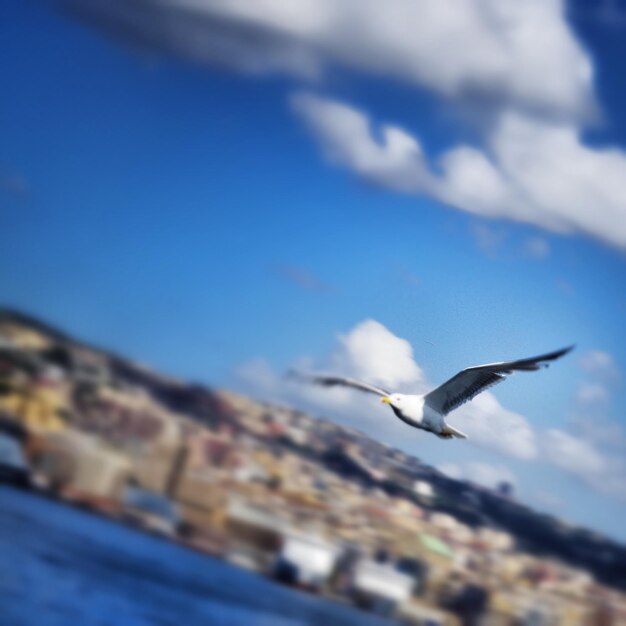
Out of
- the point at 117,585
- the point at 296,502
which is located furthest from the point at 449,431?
the point at 117,585

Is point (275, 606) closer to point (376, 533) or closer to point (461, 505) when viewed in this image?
point (376, 533)

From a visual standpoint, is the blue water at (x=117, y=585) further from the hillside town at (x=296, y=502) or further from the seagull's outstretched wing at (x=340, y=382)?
the seagull's outstretched wing at (x=340, y=382)

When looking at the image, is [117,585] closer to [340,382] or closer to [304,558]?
[304,558]

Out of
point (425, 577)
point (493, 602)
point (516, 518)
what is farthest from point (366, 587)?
point (516, 518)

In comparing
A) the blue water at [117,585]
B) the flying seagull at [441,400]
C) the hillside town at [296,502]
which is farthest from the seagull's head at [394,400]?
the blue water at [117,585]

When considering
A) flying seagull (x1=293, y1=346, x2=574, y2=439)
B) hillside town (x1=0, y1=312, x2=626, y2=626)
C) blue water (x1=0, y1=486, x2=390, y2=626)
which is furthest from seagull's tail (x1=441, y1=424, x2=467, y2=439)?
blue water (x1=0, y1=486, x2=390, y2=626)
